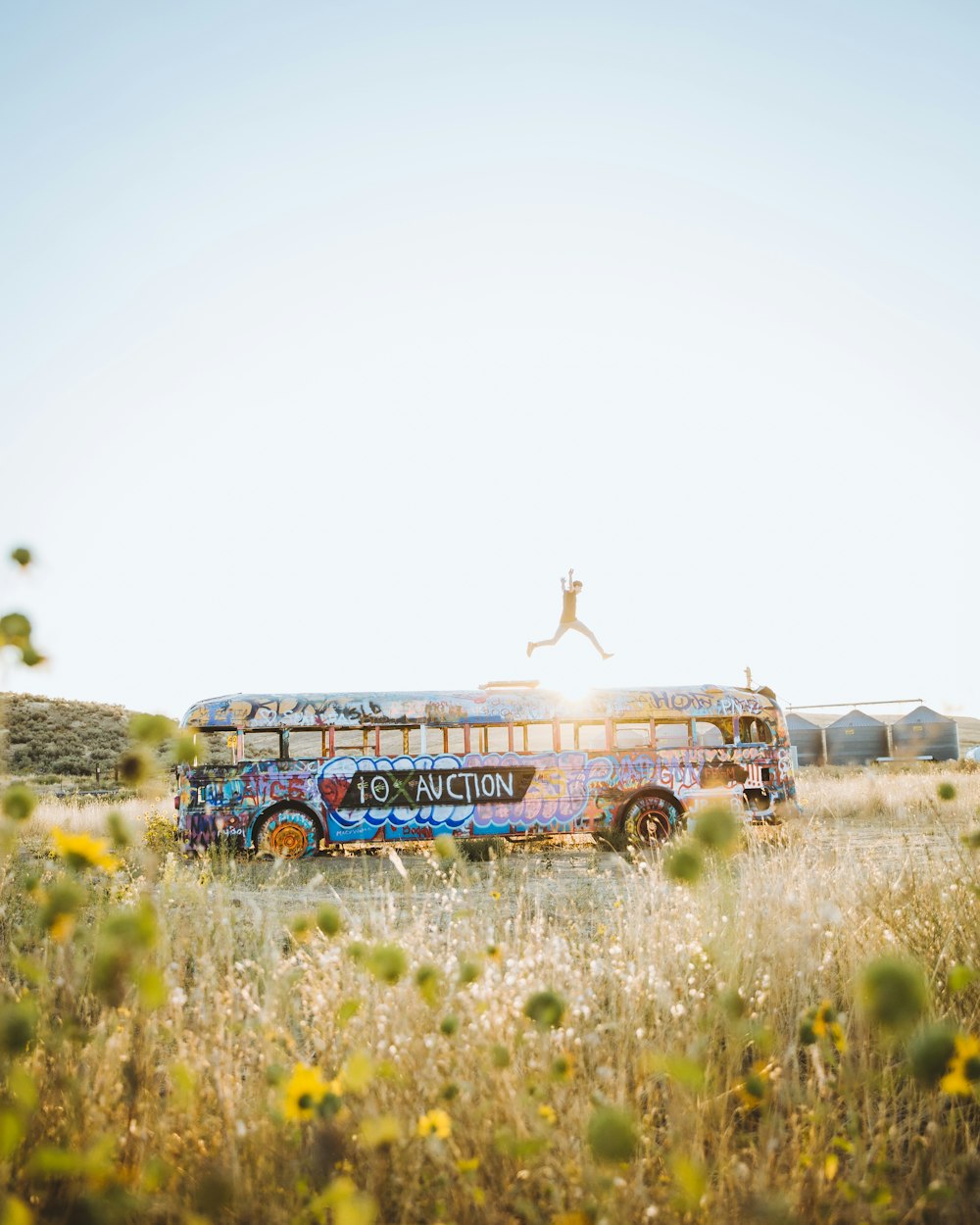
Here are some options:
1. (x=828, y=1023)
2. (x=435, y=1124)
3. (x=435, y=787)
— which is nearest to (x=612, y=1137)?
(x=435, y=1124)

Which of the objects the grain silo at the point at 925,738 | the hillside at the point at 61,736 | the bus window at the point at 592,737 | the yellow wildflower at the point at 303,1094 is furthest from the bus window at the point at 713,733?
the grain silo at the point at 925,738

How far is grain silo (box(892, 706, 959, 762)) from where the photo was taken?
39.0 metres

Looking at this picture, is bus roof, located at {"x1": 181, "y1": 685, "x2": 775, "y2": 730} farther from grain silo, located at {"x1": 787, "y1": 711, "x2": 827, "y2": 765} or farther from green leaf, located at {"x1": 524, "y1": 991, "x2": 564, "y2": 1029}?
grain silo, located at {"x1": 787, "y1": 711, "x2": 827, "y2": 765}

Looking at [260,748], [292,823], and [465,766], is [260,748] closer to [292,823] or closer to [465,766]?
[292,823]

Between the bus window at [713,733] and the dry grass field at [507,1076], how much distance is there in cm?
827

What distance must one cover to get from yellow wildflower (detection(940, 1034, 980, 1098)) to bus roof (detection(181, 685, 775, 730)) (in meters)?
10.3

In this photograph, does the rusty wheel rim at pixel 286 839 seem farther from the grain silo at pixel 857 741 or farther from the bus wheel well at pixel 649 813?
the grain silo at pixel 857 741

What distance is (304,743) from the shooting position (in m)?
11.4

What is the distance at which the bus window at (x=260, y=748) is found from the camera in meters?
11.4

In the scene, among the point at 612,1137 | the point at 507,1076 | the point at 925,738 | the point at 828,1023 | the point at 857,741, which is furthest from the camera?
the point at 857,741

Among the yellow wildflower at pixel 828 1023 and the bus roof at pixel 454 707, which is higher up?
the bus roof at pixel 454 707

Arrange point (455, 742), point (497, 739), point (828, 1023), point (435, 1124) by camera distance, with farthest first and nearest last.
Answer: point (497, 739), point (455, 742), point (828, 1023), point (435, 1124)

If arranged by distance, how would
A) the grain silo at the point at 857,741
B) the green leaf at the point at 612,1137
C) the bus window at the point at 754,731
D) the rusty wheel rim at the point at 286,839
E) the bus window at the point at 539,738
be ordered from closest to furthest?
the green leaf at the point at 612,1137, the rusty wheel rim at the point at 286,839, the bus window at the point at 539,738, the bus window at the point at 754,731, the grain silo at the point at 857,741

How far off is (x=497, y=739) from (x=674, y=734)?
293 centimetres
